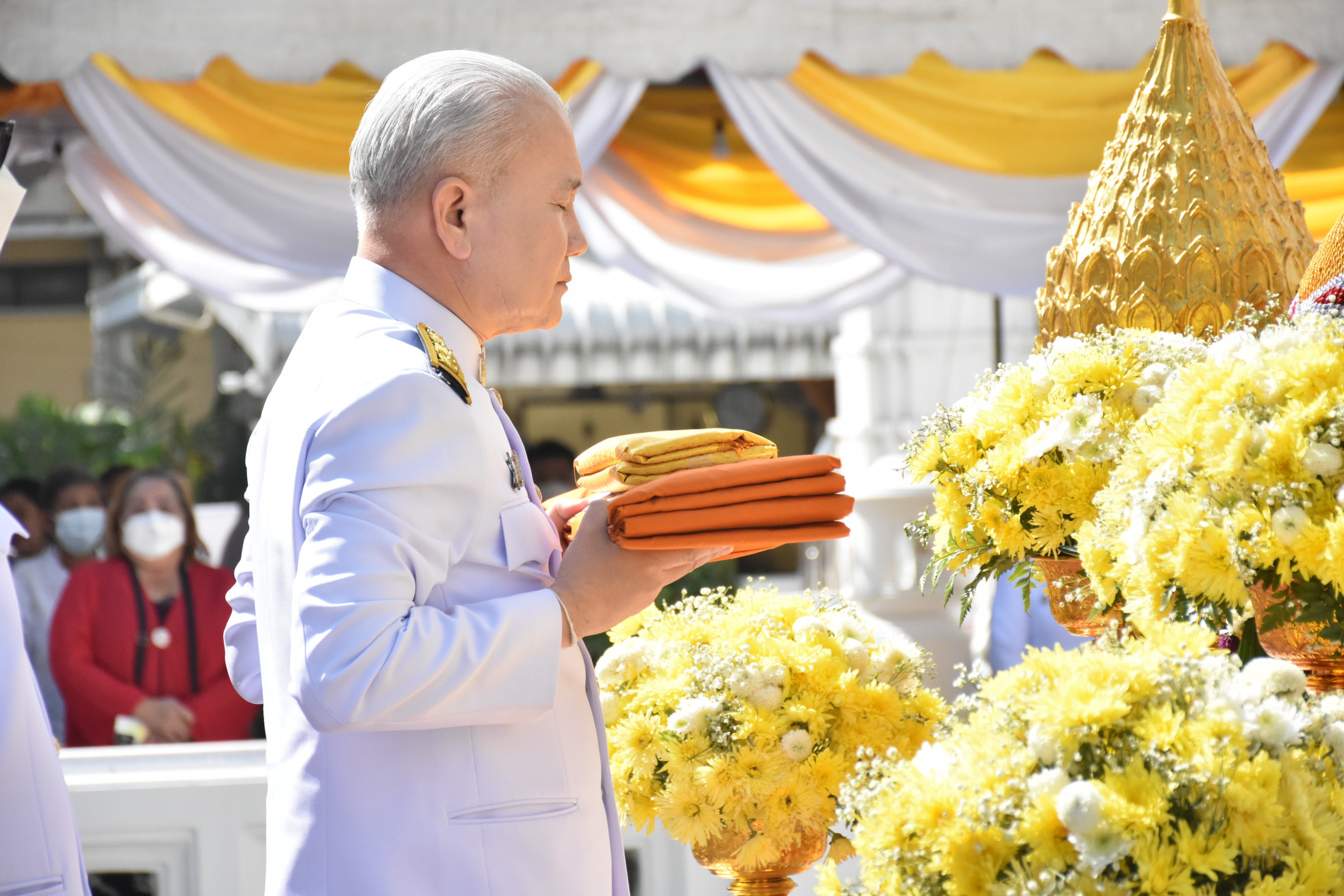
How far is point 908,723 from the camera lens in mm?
1502

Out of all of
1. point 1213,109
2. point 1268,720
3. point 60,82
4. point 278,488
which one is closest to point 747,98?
point 60,82

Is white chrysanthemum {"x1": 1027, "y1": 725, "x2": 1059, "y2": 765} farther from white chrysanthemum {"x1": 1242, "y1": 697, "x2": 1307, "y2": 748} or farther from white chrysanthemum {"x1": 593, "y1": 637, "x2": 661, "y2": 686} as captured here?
white chrysanthemum {"x1": 593, "y1": 637, "x2": 661, "y2": 686}

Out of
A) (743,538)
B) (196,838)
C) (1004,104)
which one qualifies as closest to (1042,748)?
(743,538)

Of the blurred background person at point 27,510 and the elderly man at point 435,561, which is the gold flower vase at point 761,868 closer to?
the elderly man at point 435,561

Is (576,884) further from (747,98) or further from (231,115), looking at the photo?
(231,115)

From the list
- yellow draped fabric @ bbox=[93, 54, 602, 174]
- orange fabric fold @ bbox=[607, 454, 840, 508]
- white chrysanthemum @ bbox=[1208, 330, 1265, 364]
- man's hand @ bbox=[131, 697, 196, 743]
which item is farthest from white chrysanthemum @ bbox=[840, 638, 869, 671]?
man's hand @ bbox=[131, 697, 196, 743]

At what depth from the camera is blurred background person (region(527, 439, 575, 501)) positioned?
16.1 feet

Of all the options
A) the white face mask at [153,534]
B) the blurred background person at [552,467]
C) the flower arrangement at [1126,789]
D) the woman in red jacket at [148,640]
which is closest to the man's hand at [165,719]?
the woman in red jacket at [148,640]

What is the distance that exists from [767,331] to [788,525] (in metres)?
4.82

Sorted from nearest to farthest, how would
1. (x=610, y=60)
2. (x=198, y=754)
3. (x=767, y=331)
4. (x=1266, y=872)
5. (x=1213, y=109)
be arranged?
(x=1266, y=872), (x=1213, y=109), (x=198, y=754), (x=610, y=60), (x=767, y=331)

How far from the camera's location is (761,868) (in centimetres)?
149

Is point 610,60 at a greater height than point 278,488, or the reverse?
point 610,60

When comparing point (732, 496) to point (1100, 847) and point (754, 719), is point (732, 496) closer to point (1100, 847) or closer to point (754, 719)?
point (754, 719)

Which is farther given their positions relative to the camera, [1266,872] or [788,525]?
[788,525]
